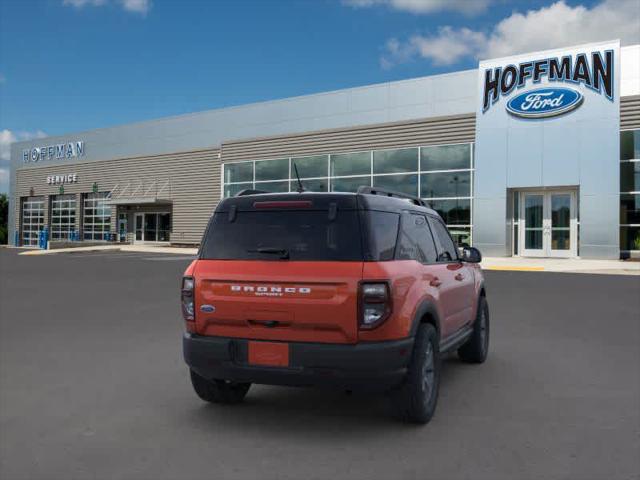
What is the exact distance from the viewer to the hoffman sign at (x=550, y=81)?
79.0ft

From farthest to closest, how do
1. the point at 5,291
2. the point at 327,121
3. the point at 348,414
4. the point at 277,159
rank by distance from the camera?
the point at 277,159 → the point at 327,121 → the point at 5,291 → the point at 348,414

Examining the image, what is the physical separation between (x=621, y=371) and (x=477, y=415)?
95.3 inches

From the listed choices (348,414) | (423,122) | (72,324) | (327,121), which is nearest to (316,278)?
(348,414)

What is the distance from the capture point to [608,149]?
23875 millimetres

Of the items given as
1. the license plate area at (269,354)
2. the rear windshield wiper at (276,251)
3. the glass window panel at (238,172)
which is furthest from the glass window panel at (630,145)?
the license plate area at (269,354)

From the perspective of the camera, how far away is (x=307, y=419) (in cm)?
471

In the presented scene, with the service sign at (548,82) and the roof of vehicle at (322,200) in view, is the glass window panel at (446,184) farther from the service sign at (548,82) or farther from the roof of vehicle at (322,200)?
the roof of vehicle at (322,200)

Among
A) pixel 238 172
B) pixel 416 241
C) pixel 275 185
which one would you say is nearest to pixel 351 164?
pixel 275 185

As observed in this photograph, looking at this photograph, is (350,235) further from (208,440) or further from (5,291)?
(5,291)

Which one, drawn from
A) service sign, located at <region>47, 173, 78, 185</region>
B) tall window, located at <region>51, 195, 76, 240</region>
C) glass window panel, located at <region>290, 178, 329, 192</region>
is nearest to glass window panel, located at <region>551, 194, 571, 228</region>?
glass window panel, located at <region>290, 178, 329, 192</region>

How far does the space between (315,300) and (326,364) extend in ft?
1.44

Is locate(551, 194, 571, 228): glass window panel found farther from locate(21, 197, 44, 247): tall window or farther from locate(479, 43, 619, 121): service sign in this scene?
locate(21, 197, 44, 247): tall window

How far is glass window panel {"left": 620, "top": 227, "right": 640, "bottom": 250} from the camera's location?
23839 mm

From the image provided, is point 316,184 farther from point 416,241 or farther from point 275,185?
point 416,241
